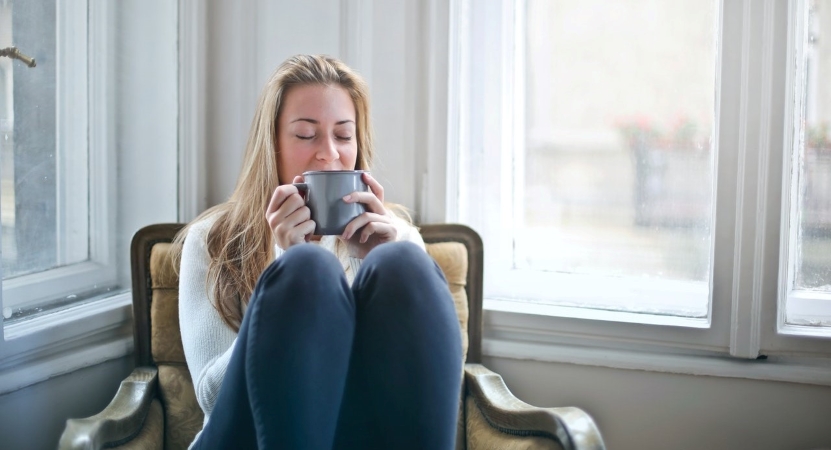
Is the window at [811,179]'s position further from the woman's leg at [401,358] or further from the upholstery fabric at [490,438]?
the woman's leg at [401,358]

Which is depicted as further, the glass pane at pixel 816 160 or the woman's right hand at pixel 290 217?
the glass pane at pixel 816 160

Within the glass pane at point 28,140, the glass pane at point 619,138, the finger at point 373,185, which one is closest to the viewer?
the finger at point 373,185

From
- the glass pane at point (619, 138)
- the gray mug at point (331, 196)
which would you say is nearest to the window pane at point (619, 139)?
the glass pane at point (619, 138)

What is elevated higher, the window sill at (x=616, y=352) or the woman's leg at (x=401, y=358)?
the woman's leg at (x=401, y=358)

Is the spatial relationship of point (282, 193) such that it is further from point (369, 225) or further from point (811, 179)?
point (811, 179)

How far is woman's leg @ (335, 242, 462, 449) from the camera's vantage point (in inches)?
44.7

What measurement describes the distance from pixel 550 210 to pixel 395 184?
1.30 feet

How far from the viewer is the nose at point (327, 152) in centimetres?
151

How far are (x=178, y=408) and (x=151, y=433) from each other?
0.10 m

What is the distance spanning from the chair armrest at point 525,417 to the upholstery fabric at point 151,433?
2.11 feet

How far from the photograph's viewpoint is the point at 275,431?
1.06 metres

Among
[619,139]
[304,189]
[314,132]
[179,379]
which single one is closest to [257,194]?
[314,132]

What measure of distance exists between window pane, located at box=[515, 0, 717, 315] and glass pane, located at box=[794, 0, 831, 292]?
0.19m

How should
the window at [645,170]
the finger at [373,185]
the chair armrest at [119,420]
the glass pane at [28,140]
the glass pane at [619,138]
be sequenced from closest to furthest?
the chair armrest at [119,420] → the finger at [373,185] → the glass pane at [28,140] → the window at [645,170] → the glass pane at [619,138]
